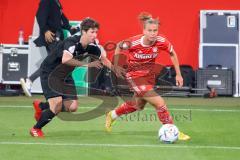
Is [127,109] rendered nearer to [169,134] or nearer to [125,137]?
[125,137]

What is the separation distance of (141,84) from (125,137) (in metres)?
0.77

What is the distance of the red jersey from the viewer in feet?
32.9

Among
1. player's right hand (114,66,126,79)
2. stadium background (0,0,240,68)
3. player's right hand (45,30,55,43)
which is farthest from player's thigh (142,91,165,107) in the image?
stadium background (0,0,240,68)

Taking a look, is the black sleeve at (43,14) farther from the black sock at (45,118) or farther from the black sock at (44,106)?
the black sock at (45,118)

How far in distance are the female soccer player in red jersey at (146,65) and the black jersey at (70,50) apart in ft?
1.68

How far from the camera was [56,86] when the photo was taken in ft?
33.5

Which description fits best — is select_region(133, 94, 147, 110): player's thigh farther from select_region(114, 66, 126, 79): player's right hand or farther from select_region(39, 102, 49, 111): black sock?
select_region(39, 102, 49, 111): black sock

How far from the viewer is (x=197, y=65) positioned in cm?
1761

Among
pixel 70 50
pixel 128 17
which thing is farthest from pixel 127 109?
pixel 128 17

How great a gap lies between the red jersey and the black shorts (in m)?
0.87

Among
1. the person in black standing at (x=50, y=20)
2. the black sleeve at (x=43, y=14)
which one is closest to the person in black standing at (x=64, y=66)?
the person in black standing at (x=50, y=20)

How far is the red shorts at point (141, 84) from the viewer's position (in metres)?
10.0

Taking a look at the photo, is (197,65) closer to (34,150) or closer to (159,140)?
(159,140)

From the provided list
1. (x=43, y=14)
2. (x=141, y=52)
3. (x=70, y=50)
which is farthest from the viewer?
(x=43, y=14)
